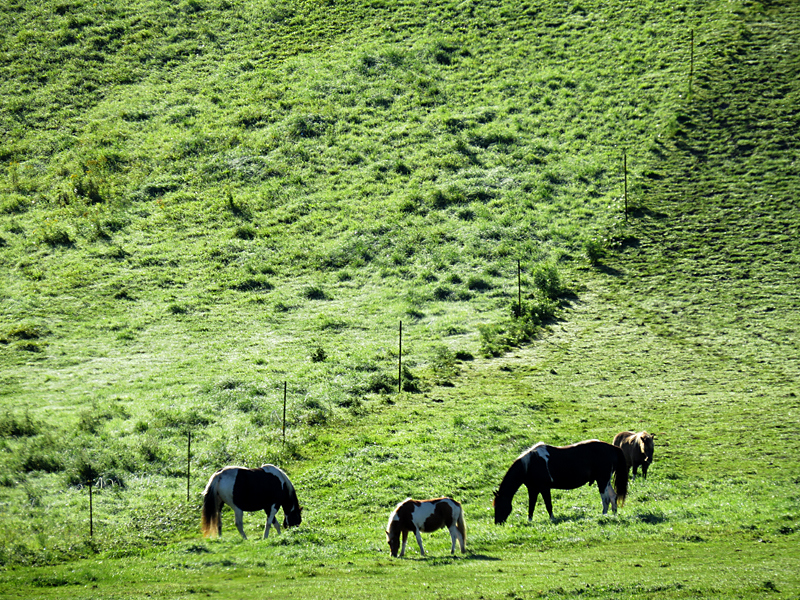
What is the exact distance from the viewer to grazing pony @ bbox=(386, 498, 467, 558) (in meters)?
20.4

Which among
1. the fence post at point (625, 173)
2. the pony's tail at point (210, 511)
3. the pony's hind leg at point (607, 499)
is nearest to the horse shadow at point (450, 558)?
the pony's hind leg at point (607, 499)

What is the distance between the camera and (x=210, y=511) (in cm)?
2234

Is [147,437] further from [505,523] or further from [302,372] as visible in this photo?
[505,523]

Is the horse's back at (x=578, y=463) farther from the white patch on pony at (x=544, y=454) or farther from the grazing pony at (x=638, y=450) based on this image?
the grazing pony at (x=638, y=450)

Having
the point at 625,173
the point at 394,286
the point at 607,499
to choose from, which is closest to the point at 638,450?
the point at 607,499

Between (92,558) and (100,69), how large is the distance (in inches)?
2548

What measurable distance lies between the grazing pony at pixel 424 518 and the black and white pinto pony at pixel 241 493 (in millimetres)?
3843

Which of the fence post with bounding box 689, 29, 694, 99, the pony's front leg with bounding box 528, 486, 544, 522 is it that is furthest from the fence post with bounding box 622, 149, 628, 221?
the pony's front leg with bounding box 528, 486, 544, 522

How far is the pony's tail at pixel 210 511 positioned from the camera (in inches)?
878

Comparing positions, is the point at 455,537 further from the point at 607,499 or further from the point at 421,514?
the point at 607,499

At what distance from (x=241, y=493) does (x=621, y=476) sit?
10313 mm

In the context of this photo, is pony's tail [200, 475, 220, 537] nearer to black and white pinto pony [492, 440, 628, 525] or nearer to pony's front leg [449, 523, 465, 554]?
pony's front leg [449, 523, 465, 554]

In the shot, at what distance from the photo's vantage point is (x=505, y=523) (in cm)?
2309

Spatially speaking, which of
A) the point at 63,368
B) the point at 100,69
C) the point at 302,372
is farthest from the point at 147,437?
the point at 100,69
